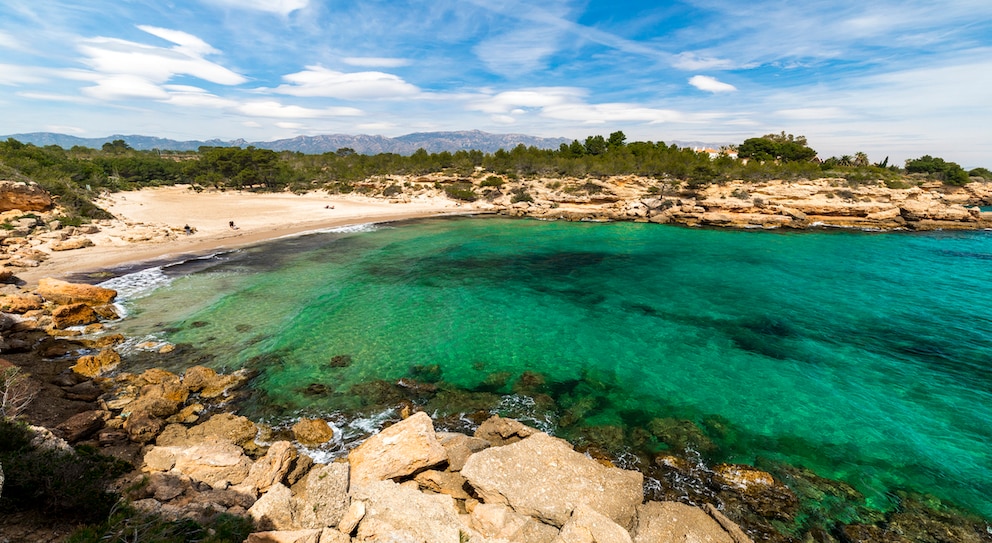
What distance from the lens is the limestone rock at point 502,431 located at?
10681 millimetres

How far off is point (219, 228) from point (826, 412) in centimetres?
5010

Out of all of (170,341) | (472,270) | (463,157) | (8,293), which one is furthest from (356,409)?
(463,157)

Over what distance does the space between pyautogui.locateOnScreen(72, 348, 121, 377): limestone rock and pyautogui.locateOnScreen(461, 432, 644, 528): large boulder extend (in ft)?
49.4

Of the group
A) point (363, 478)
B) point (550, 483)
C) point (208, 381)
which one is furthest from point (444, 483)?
point (208, 381)

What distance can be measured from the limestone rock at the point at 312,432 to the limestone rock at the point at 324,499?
9.27 ft

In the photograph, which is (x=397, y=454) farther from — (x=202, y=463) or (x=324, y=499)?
(x=202, y=463)

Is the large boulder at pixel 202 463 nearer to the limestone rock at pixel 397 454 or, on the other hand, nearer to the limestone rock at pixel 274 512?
the limestone rock at pixel 274 512

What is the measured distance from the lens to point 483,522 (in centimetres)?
721

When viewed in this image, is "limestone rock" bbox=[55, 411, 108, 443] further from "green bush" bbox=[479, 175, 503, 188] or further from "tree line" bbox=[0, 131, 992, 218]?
"tree line" bbox=[0, 131, 992, 218]

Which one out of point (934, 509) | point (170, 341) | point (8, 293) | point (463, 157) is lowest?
point (934, 509)

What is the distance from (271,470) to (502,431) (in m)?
5.94

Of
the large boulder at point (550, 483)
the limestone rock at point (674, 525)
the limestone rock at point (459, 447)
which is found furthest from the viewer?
the limestone rock at point (459, 447)

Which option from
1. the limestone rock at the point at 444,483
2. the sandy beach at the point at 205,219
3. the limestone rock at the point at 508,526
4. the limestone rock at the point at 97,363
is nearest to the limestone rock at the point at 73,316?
the limestone rock at the point at 97,363

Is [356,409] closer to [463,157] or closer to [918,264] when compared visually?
[918,264]
